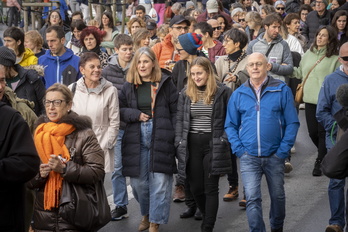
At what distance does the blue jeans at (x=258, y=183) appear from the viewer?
7895 millimetres

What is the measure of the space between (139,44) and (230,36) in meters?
1.87

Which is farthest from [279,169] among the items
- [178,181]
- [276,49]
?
[276,49]

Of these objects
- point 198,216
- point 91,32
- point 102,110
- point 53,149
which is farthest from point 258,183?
point 91,32

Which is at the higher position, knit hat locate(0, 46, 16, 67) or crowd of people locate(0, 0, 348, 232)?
knit hat locate(0, 46, 16, 67)

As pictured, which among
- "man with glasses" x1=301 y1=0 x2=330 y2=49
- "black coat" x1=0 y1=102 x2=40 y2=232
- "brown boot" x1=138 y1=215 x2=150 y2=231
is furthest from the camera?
"man with glasses" x1=301 y1=0 x2=330 y2=49

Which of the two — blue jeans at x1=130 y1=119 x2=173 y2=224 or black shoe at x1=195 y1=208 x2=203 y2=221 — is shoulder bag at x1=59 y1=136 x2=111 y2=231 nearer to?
blue jeans at x1=130 y1=119 x2=173 y2=224

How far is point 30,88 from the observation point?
870 centimetres

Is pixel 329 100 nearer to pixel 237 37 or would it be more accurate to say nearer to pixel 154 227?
pixel 154 227

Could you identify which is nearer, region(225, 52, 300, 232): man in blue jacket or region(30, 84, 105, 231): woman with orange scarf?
region(30, 84, 105, 231): woman with orange scarf

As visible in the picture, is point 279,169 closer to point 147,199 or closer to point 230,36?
point 147,199

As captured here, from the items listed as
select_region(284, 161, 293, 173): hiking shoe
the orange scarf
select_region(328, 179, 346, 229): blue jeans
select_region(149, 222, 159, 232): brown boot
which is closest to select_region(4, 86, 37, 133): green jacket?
the orange scarf

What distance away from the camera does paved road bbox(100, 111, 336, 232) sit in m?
8.91

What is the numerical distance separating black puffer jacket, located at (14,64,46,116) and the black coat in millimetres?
3554

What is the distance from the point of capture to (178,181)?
397 inches
